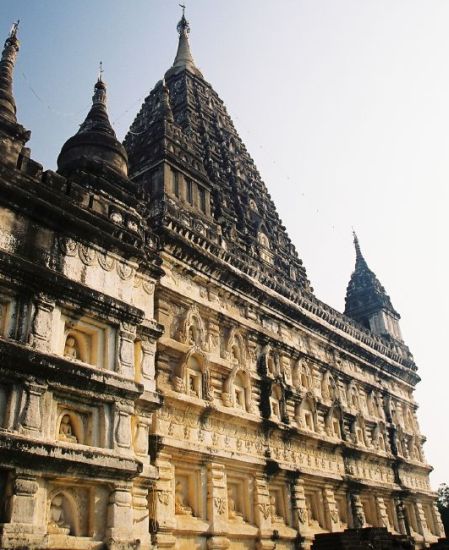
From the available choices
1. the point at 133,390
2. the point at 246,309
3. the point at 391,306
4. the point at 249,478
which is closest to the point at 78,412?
the point at 133,390

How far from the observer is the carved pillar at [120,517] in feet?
33.0

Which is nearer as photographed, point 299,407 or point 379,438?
point 299,407

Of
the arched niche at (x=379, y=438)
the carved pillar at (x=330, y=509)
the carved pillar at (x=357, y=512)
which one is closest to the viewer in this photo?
the carved pillar at (x=330, y=509)

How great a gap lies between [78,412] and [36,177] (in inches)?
199

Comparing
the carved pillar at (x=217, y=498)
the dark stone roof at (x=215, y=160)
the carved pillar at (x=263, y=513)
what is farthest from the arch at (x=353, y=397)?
the carved pillar at (x=217, y=498)

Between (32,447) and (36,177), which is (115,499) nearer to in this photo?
(32,447)

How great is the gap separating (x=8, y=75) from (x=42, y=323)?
8.18 meters

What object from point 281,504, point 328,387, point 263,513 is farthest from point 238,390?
point 328,387

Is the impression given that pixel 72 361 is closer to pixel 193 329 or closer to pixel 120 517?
pixel 120 517

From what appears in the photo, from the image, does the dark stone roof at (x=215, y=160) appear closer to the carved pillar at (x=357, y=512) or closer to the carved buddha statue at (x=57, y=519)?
the carved pillar at (x=357, y=512)

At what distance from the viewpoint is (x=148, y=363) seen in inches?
505

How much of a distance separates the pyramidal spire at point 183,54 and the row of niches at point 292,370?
1834 cm

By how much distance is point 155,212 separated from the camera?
16594mm

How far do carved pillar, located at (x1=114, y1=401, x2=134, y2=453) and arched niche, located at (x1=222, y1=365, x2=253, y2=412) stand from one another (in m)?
5.02
